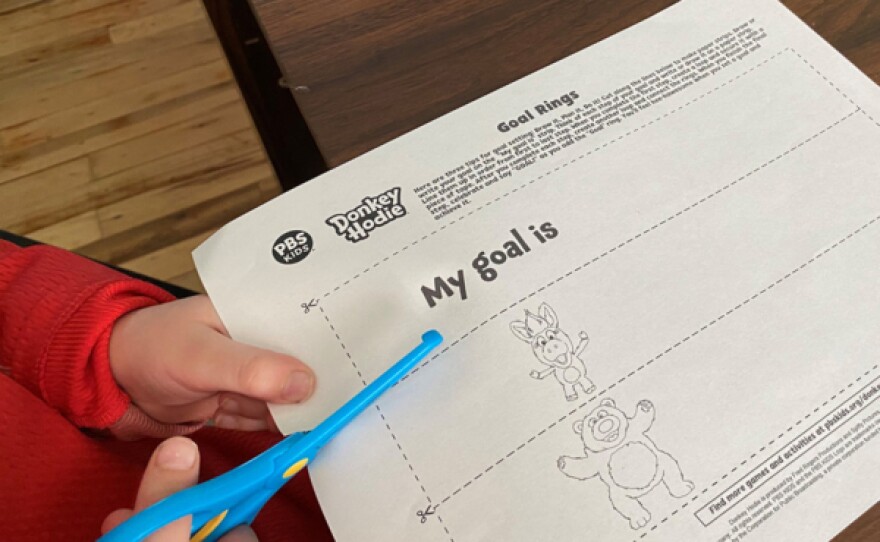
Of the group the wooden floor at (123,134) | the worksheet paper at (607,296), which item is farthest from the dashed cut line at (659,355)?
the wooden floor at (123,134)

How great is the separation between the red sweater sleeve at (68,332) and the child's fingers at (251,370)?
83 millimetres

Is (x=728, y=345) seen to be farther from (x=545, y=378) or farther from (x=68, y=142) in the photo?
(x=68, y=142)

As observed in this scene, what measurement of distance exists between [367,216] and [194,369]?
0.40ft

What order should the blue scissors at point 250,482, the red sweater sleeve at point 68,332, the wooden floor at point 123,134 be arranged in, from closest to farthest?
the blue scissors at point 250,482 → the red sweater sleeve at point 68,332 → the wooden floor at point 123,134

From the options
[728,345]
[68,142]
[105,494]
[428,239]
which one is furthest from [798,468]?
[68,142]

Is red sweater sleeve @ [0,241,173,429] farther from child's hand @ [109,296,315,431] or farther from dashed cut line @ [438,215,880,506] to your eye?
dashed cut line @ [438,215,880,506]

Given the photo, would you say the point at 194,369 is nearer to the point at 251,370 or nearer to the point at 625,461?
the point at 251,370

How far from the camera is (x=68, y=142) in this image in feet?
3.48

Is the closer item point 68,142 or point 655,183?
point 655,183

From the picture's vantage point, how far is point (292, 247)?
35 centimetres

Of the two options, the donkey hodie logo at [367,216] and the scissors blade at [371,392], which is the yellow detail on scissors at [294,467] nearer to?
the scissors blade at [371,392]

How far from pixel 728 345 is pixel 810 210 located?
0.10 metres

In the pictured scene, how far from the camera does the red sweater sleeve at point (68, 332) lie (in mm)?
377

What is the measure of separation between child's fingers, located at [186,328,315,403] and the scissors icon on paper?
77 millimetres
